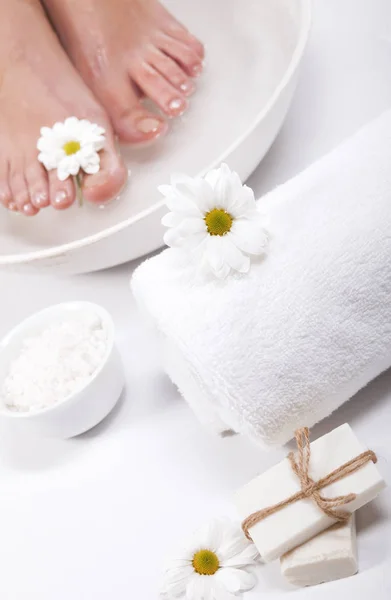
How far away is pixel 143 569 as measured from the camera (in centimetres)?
54

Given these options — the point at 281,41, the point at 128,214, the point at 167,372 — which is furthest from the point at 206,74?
the point at 167,372

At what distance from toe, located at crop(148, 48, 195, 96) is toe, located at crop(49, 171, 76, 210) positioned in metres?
0.20

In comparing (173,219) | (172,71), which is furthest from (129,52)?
(173,219)

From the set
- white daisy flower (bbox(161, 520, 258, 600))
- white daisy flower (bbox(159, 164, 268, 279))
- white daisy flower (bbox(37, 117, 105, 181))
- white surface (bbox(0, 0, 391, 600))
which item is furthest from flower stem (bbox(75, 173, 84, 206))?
white daisy flower (bbox(161, 520, 258, 600))

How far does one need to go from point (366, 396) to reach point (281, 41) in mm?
485

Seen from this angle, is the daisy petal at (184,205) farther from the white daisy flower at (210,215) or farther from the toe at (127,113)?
the toe at (127,113)

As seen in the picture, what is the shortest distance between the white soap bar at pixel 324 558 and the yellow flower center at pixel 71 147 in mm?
530

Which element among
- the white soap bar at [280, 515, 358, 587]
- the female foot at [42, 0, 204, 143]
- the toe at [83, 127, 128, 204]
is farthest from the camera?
the female foot at [42, 0, 204, 143]

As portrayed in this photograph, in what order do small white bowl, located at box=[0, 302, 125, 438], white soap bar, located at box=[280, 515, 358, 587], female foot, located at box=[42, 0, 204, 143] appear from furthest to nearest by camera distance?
female foot, located at box=[42, 0, 204, 143] < small white bowl, located at box=[0, 302, 125, 438] < white soap bar, located at box=[280, 515, 358, 587]

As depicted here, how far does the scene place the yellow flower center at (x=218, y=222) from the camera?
1.76ft

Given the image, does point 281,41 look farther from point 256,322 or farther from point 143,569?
point 143,569

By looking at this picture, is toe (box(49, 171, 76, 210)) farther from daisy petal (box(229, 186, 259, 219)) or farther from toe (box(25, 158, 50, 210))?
daisy petal (box(229, 186, 259, 219))

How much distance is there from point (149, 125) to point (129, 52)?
13 centimetres

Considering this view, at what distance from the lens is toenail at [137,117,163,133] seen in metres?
0.83
